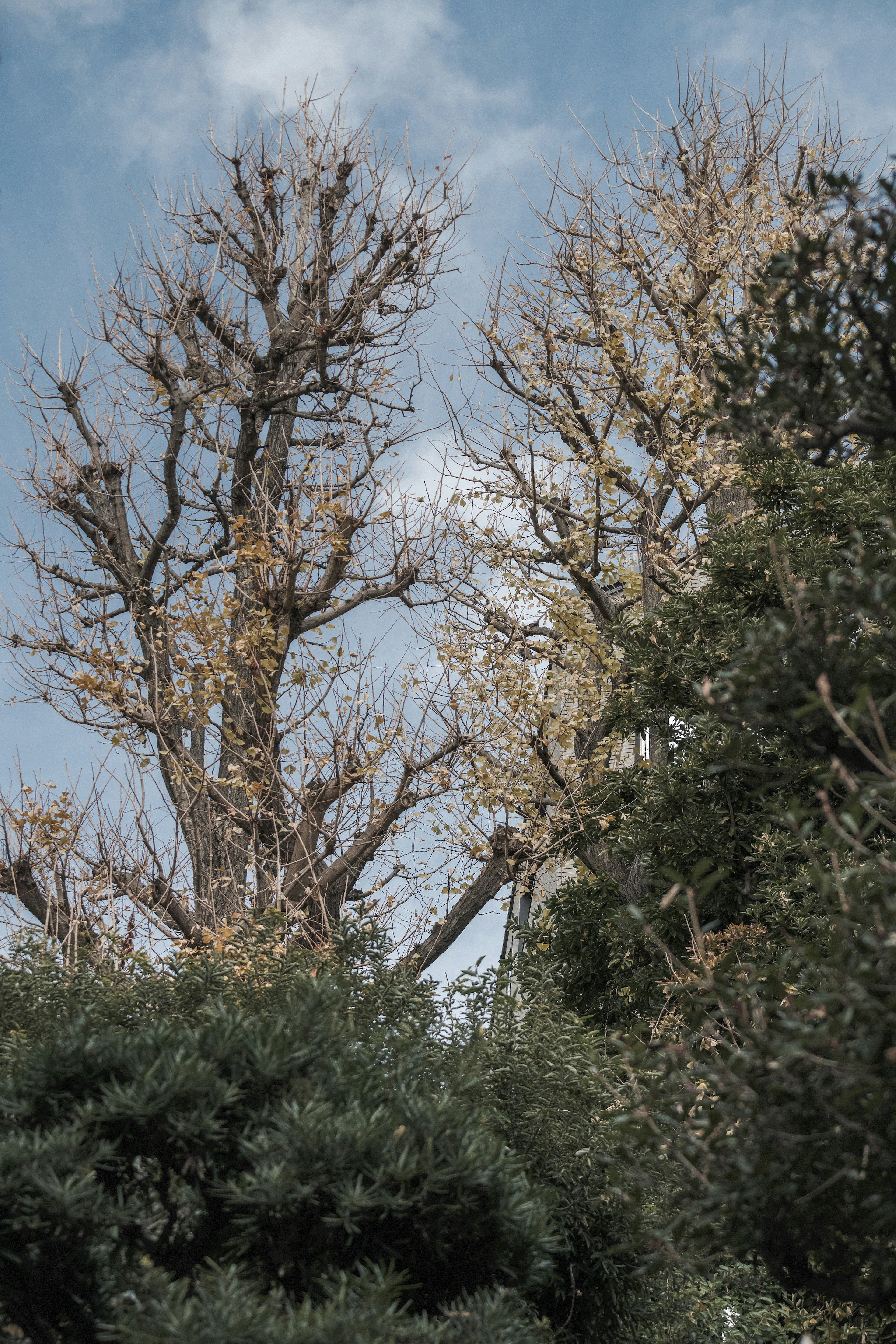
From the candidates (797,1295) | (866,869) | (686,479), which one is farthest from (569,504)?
(866,869)

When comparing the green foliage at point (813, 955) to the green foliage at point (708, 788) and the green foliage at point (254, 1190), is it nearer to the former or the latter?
the green foliage at point (254, 1190)

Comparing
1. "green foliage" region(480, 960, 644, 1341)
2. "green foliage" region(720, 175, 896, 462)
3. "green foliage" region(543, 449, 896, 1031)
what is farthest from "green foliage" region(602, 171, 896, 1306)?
"green foliage" region(543, 449, 896, 1031)

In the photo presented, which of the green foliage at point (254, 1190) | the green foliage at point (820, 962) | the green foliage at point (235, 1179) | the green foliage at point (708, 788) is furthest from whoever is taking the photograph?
the green foliage at point (708, 788)

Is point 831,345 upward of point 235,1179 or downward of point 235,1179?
upward

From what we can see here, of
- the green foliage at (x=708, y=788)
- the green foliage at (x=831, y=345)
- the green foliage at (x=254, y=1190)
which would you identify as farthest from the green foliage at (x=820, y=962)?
the green foliage at (x=708, y=788)

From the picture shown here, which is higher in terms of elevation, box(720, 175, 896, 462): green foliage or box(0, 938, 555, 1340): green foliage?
box(720, 175, 896, 462): green foliage

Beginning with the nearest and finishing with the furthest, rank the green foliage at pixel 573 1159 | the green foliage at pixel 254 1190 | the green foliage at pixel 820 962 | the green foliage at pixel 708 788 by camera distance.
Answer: the green foliage at pixel 820 962 → the green foliage at pixel 254 1190 → the green foliage at pixel 573 1159 → the green foliage at pixel 708 788

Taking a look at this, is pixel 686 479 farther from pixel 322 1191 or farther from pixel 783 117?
pixel 322 1191

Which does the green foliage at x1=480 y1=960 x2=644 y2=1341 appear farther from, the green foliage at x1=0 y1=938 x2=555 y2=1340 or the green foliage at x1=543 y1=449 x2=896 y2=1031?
the green foliage at x1=543 y1=449 x2=896 y2=1031

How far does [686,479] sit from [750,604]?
3569mm

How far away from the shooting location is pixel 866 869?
3246 millimetres

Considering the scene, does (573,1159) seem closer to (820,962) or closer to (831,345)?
(820,962)

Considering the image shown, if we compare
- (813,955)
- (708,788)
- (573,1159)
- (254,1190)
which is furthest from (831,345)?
(708,788)

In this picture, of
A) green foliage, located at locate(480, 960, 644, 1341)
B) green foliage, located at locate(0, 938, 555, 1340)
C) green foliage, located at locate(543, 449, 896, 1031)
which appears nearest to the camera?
green foliage, located at locate(0, 938, 555, 1340)
